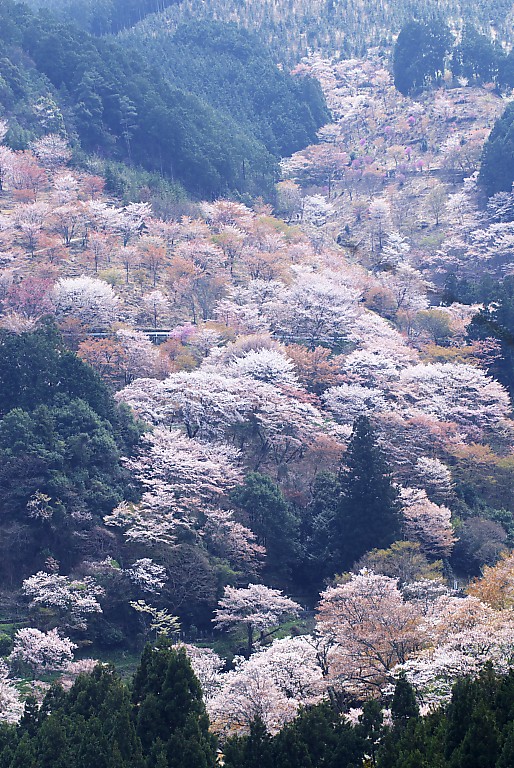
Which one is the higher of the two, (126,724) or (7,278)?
(126,724)

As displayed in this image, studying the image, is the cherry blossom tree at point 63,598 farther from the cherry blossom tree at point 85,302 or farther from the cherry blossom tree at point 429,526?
the cherry blossom tree at point 85,302

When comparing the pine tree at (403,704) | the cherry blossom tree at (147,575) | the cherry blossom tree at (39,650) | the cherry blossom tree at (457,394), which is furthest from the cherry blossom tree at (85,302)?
the pine tree at (403,704)

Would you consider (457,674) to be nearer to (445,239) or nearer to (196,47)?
(445,239)

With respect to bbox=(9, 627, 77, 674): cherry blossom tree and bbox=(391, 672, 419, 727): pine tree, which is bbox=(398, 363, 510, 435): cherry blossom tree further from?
bbox=(391, 672, 419, 727): pine tree

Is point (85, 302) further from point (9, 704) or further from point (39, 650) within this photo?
point (9, 704)

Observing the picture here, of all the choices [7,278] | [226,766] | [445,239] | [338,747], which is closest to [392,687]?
[338,747]

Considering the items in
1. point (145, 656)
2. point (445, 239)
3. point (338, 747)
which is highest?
point (338, 747)
